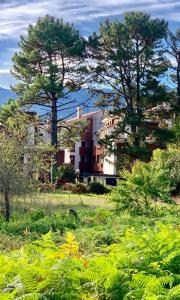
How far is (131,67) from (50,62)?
21.1 ft

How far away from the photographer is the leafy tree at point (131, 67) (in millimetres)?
44938

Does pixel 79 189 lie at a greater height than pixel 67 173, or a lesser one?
lesser

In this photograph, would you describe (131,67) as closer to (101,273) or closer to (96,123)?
(96,123)

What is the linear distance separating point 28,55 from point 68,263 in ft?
136

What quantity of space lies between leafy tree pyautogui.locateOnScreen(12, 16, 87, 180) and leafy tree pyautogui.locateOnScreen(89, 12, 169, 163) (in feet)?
5.32

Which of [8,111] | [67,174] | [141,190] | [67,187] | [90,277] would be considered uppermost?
[8,111]

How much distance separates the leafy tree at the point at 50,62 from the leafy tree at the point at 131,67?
1.62m

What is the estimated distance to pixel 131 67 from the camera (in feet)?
153

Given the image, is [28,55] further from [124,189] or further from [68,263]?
[68,263]

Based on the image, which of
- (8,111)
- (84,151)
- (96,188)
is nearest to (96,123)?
(84,151)

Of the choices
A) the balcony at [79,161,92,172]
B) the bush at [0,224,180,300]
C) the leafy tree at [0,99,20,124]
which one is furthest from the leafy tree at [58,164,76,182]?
the bush at [0,224,180,300]

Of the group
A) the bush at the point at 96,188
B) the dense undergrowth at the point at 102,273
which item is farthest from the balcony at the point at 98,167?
the dense undergrowth at the point at 102,273

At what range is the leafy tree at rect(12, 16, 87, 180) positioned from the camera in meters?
45.4

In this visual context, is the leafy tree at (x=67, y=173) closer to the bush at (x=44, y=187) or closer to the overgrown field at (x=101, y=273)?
the bush at (x=44, y=187)
